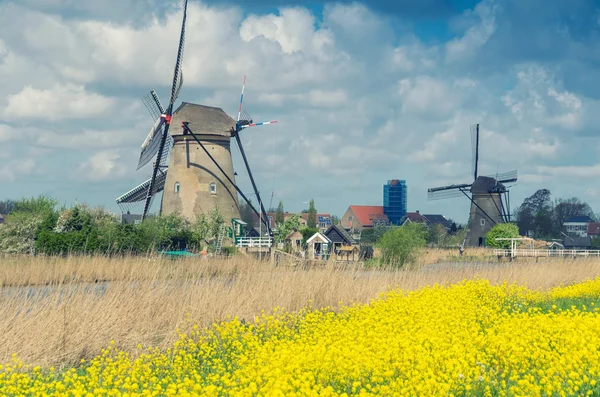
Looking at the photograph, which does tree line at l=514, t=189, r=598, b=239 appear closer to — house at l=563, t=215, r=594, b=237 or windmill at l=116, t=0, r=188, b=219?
house at l=563, t=215, r=594, b=237

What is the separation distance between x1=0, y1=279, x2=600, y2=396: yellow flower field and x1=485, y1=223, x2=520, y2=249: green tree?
4463 cm

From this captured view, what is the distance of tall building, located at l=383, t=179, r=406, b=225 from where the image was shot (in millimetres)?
108188

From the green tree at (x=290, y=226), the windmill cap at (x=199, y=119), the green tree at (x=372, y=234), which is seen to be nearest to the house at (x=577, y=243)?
the green tree at (x=372, y=234)

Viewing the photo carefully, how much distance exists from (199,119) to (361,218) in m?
63.2

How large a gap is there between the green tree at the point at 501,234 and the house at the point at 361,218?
4288cm

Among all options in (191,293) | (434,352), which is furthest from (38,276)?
(434,352)

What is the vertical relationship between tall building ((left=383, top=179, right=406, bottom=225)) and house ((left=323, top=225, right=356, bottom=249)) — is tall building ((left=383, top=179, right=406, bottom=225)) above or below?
above

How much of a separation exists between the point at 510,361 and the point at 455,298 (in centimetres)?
503

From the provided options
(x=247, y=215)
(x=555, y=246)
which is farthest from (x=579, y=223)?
(x=247, y=215)

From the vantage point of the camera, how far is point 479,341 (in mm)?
8227

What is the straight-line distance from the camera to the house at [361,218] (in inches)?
3976

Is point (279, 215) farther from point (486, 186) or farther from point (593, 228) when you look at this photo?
point (593, 228)

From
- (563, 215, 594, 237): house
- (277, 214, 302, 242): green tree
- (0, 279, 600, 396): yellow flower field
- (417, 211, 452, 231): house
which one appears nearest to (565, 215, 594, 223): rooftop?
(563, 215, 594, 237): house

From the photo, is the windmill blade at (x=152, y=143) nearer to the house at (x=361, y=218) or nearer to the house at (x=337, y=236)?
the house at (x=337, y=236)
